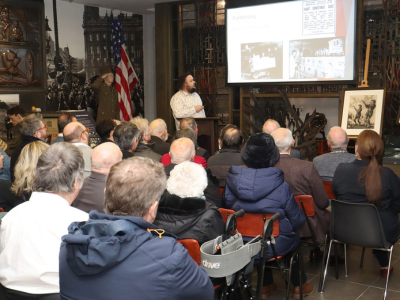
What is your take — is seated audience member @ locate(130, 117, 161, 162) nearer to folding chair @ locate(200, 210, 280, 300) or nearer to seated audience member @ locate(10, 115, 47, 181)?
seated audience member @ locate(10, 115, 47, 181)

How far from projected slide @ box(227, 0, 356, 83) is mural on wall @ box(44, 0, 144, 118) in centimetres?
291

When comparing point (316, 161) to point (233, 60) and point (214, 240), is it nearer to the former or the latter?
point (214, 240)

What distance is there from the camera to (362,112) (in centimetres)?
694

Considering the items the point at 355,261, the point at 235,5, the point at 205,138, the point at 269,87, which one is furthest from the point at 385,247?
the point at 235,5

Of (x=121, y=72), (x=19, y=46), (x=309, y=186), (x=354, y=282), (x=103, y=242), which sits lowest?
(x=354, y=282)

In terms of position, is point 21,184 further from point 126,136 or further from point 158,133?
point 158,133

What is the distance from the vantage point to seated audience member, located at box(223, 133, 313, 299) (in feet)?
10.3

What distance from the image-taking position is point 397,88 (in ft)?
24.9

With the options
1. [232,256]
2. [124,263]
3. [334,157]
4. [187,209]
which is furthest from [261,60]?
[124,263]

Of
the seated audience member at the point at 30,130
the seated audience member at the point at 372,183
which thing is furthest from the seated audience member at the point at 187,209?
the seated audience member at the point at 30,130

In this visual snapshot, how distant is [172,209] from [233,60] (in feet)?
22.5

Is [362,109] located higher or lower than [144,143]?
higher

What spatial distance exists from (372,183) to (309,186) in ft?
1.66

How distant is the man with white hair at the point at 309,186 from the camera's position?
12.2 feet
